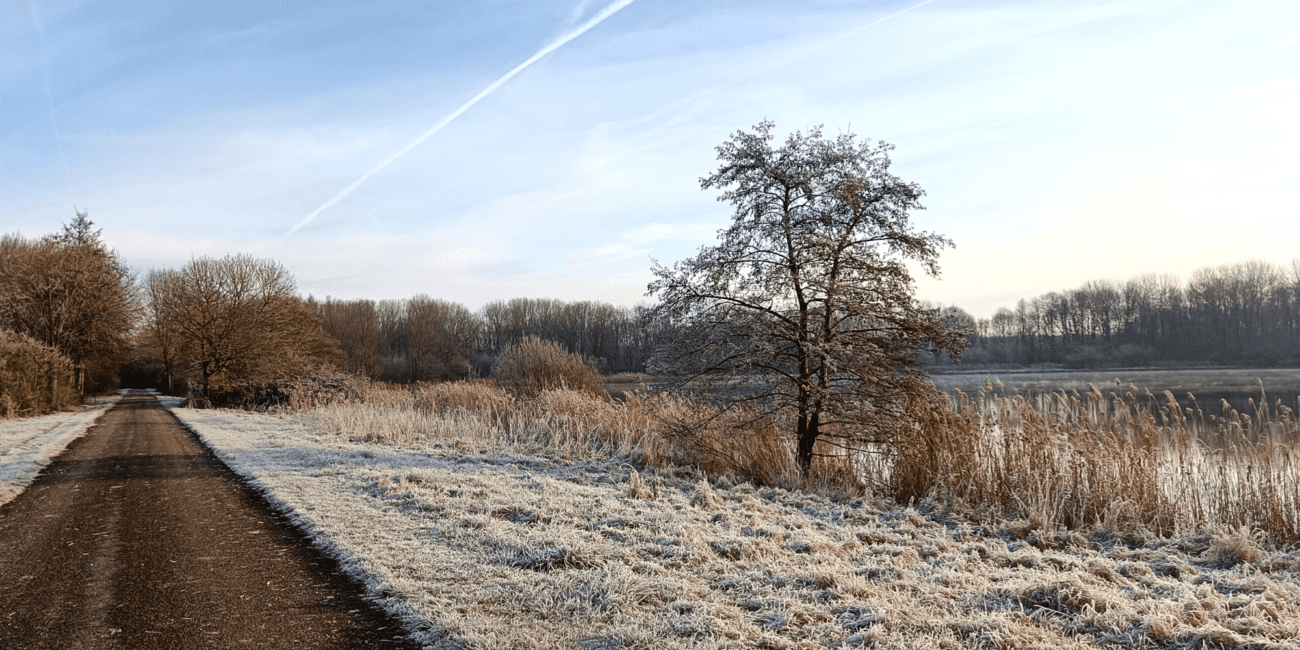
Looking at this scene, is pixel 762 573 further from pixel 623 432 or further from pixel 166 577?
pixel 623 432

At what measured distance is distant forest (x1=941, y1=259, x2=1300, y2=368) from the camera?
1737 inches

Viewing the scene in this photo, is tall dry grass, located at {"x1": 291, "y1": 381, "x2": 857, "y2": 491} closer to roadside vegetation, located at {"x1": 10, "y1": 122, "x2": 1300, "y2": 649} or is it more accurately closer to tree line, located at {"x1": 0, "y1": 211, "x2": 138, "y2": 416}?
roadside vegetation, located at {"x1": 10, "y1": 122, "x2": 1300, "y2": 649}

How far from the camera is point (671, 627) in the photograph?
11.7 ft

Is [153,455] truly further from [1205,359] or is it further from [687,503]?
[1205,359]

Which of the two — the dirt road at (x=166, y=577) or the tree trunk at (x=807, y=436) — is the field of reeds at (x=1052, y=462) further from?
the dirt road at (x=166, y=577)

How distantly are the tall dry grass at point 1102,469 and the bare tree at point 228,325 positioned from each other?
30131 millimetres

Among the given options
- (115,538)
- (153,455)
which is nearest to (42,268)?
(153,455)

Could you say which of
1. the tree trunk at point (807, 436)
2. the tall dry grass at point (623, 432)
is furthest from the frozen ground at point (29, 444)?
the tree trunk at point (807, 436)

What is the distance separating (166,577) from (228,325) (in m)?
31.8

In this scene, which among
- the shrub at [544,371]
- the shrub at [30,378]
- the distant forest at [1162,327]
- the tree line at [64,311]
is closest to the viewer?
the shrub at [544,371]

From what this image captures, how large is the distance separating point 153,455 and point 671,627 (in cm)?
1220

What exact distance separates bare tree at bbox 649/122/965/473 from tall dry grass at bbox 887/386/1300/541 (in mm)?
617

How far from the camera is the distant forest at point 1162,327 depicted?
4412cm

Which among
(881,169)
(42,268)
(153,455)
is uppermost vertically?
(42,268)
